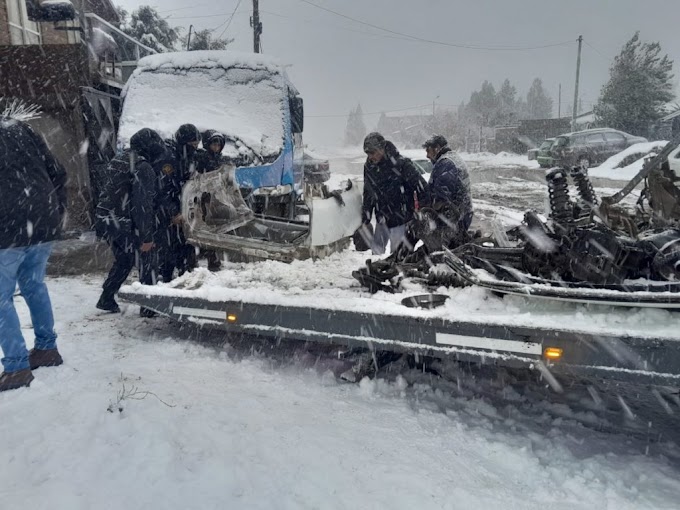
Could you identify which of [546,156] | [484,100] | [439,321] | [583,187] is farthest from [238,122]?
[484,100]

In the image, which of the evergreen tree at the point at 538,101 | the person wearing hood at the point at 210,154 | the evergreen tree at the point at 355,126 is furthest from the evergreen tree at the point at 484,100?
the person wearing hood at the point at 210,154

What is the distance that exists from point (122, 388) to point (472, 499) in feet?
7.13

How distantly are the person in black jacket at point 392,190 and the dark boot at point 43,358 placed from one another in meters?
2.80

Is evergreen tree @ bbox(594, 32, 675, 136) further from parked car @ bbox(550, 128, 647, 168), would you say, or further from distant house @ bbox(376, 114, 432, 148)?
distant house @ bbox(376, 114, 432, 148)

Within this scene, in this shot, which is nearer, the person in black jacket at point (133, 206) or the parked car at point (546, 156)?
the person in black jacket at point (133, 206)

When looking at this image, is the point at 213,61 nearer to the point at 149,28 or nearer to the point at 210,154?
the point at 210,154

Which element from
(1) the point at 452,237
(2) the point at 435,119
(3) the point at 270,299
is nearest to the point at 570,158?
(1) the point at 452,237

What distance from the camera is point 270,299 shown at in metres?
3.58

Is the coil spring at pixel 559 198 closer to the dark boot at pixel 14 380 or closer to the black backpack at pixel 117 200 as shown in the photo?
the black backpack at pixel 117 200

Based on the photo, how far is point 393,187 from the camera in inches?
201

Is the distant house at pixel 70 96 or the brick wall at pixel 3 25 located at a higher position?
the brick wall at pixel 3 25

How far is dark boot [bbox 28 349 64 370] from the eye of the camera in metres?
3.59

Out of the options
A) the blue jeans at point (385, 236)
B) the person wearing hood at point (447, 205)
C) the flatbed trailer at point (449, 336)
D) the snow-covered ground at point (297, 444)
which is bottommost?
the snow-covered ground at point (297, 444)

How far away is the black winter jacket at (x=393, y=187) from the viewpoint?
16.7ft
